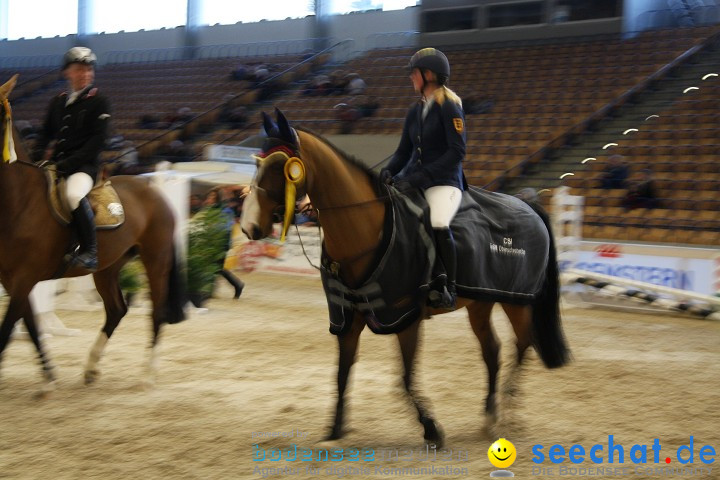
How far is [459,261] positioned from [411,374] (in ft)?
2.20

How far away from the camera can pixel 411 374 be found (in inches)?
165

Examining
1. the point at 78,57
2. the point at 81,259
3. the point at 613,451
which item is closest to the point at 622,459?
the point at 613,451

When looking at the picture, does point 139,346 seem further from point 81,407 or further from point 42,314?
point 81,407

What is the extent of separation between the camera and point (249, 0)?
2605cm

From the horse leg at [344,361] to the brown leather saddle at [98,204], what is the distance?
2134 mm

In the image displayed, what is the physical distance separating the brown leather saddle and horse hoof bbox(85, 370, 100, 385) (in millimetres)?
1017

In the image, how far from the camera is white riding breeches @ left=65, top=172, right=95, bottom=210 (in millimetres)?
5172

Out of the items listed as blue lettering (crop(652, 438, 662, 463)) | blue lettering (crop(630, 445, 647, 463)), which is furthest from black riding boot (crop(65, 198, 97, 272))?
blue lettering (crop(652, 438, 662, 463))

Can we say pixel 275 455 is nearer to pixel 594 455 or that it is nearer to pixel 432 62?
pixel 594 455

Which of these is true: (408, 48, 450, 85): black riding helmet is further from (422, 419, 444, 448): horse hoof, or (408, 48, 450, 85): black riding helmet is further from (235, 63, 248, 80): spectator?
(235, 63, 248, 80): spectator

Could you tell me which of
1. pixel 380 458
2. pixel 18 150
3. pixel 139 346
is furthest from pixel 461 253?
pixel 139 346

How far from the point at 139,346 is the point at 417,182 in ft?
12.6

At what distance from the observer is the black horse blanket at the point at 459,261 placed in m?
4.12

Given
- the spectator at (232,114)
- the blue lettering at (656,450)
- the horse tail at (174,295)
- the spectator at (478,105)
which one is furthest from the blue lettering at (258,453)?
the spectator at (232,114)
